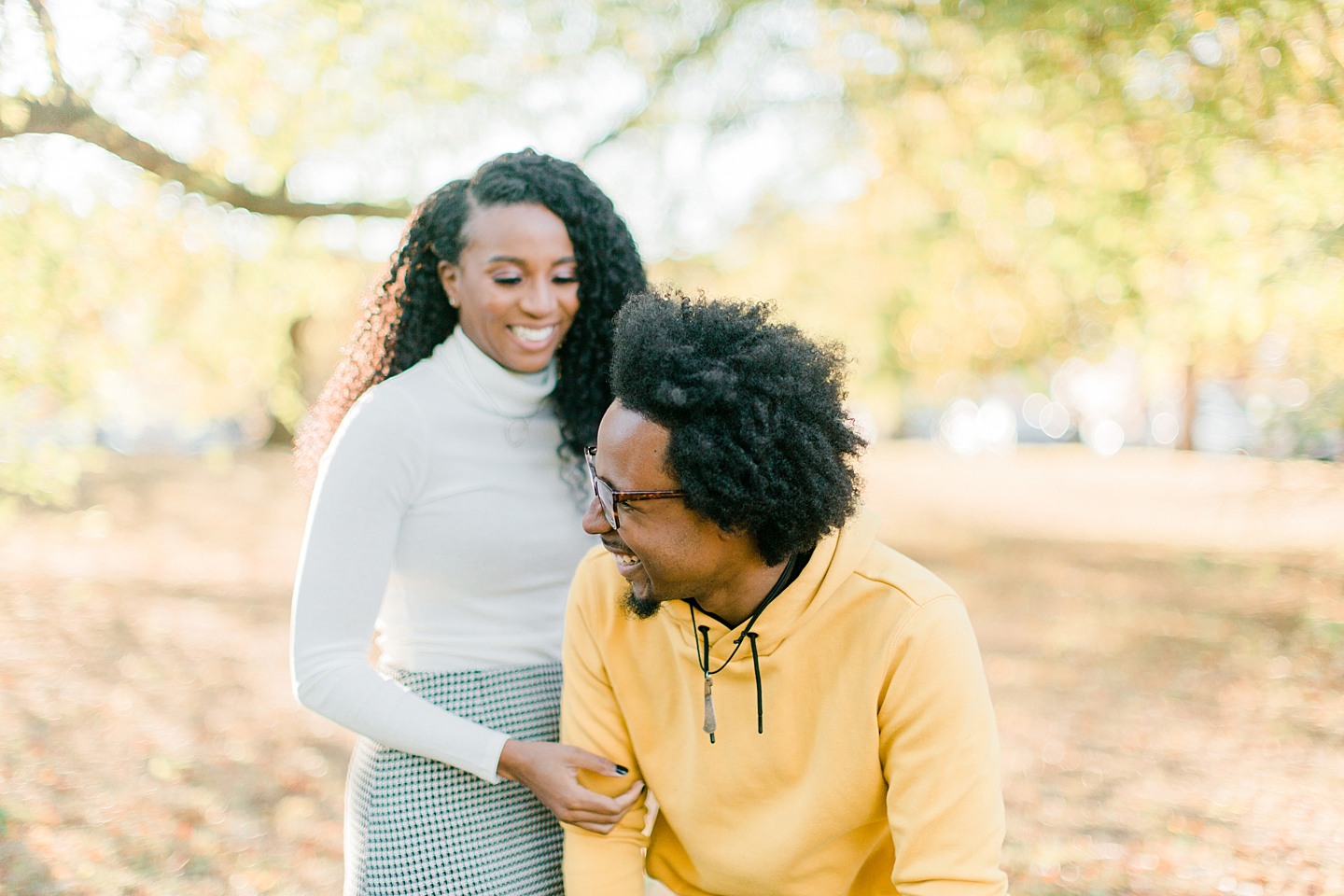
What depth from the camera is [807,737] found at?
1.99m

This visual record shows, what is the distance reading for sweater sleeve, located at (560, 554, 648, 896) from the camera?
6.96 feet

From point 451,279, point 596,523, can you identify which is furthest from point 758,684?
point 451,279

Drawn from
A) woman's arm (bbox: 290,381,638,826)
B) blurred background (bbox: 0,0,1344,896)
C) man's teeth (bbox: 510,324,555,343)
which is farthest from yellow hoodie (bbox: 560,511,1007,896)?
blurred background (bbox: 0,0,1344,896)

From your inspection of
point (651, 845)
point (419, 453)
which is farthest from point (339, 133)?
point (651, 845)

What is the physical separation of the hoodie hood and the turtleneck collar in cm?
75

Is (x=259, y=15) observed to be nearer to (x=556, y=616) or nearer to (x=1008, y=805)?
(x=556, y=616)

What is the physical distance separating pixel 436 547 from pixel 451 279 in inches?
27.3

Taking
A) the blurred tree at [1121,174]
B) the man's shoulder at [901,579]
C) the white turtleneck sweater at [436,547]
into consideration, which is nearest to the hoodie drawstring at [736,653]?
the man's shoulder at [901,579]

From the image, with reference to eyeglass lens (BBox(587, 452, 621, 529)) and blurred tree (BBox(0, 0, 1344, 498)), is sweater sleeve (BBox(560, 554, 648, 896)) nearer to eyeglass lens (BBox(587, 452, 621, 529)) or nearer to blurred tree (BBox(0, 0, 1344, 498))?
eyeglass lens (BBox(587, 452, 621, 529))

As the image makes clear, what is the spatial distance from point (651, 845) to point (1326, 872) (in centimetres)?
441

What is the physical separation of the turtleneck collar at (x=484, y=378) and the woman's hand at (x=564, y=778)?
0.79m

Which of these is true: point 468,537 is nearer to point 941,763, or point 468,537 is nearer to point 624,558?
point 624,558

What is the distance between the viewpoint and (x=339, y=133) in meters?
6.31

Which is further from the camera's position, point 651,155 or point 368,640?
point 651,155
